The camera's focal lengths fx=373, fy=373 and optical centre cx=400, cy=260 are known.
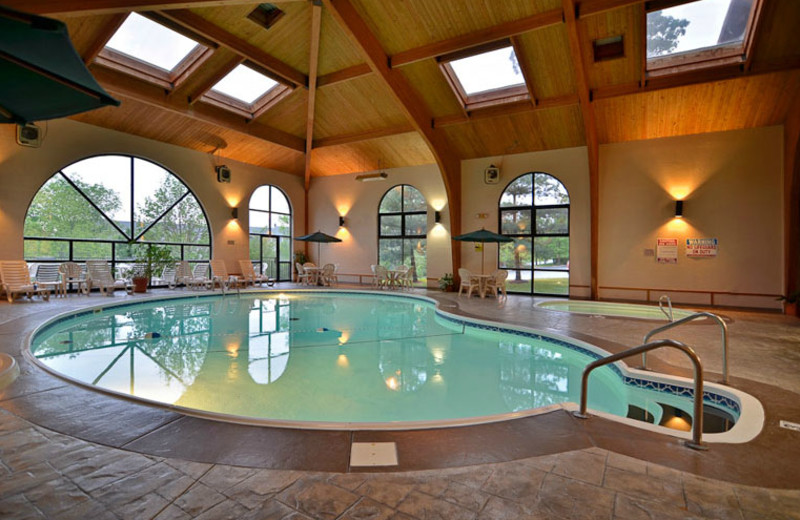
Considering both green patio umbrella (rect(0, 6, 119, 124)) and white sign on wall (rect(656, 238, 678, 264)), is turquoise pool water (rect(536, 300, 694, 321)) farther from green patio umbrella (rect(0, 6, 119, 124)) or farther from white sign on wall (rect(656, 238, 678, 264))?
green patio umbrella (rect(0, 6, 119, 124))

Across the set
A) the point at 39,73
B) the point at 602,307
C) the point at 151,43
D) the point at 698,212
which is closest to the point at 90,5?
the point at 151,43

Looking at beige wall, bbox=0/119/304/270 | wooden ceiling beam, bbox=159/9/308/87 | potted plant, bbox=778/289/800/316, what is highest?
wooden ceiling beam, bbox=159/9/308/87

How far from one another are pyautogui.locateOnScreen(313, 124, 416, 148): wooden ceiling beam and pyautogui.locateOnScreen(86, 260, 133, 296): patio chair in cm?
658

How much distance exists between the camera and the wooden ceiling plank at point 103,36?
6543 mm

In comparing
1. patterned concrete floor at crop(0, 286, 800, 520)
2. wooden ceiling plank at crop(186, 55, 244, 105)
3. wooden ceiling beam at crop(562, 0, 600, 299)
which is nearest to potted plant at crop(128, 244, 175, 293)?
wooden ceiling plank at crop(186, 55, 244, 105)

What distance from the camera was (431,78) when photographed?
28.0 feet

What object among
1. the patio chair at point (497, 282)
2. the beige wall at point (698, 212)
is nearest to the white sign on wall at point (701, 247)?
the beige wall at point (698, 212)

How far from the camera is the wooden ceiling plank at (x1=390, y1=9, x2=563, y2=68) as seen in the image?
Result: 635 centimetres

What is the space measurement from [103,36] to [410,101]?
6.00 metres

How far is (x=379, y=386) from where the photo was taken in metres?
4.00

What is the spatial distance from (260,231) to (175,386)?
32.0ft

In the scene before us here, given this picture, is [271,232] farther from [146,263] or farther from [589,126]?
[589,126]

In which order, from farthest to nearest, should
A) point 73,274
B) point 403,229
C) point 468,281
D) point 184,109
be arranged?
point 403,229 → point 468,281 → point 184,109 → point 73,274

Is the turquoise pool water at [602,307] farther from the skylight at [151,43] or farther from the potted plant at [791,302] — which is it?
the skylight at [151,43]
